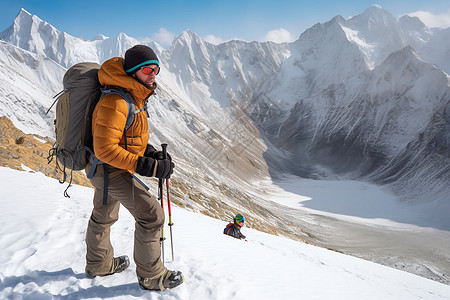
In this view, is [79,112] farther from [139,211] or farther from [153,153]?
[139,211]

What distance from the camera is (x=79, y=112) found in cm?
346

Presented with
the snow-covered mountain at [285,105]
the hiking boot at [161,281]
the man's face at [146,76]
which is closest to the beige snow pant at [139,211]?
the hiking boot at [161,281]

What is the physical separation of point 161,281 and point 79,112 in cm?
252

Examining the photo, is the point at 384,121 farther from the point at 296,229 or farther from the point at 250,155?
the point at 296,229

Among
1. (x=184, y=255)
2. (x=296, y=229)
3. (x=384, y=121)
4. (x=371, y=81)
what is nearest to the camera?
(x=184, y=255)

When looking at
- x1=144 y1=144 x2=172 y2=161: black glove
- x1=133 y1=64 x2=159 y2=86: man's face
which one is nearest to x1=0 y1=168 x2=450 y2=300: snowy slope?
x1=144 y1=144 x2=172 y2=161: black glove

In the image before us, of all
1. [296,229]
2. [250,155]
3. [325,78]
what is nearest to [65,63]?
[250,155]

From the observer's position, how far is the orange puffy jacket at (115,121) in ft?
10.7

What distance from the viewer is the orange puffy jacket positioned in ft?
10.7

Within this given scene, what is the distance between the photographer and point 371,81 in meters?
114

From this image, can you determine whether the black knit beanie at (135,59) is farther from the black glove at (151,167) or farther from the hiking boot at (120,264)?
the hiking boot at (120,264)

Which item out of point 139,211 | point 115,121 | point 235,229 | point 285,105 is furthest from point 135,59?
point 285,105

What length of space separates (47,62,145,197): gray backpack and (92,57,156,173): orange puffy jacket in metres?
0.09

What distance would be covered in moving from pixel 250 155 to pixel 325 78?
2803 inches
